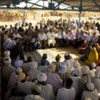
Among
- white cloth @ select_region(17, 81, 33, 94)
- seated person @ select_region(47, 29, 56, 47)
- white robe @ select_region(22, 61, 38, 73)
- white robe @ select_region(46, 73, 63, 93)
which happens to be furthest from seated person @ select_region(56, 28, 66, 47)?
white cloth @ select_region(17, 81, 33, 94)

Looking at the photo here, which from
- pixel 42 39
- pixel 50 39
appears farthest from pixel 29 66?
pixel 50 39

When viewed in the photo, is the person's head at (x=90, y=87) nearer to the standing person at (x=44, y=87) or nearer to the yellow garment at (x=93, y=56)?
the standing person at (x=44, y=87)

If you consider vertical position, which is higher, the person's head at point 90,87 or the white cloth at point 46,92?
the person's head at point 90,87

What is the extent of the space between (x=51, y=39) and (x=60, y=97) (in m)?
7.40

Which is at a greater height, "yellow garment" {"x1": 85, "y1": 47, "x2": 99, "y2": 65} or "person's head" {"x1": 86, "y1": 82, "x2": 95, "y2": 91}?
"person's head" {"x1": 86, "y1": 82, "x2": 95, "y2": 91}

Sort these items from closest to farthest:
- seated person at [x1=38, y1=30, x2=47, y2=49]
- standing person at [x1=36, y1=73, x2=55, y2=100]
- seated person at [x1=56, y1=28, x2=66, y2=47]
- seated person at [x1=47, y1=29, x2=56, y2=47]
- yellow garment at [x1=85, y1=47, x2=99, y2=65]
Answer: standing person at [x1=36, y1=73, x2=55, y2=100] → yellow garment at [x1=85, y1=47, x2=99, y2=65] → seated person at [x1=38, y1=30, x2=47, y2=49] → seated person at [x1=47, y1=29, x2=56, y2=47] → seated person at [x1=56, y1=28, x2=66, y2=47]

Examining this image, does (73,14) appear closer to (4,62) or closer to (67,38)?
(67,38)

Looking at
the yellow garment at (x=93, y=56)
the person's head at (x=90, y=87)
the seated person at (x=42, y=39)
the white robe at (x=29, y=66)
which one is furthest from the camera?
the seated person at (x=42, y=39)

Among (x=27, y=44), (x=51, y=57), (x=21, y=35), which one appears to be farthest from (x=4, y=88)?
(x=21, y=35)

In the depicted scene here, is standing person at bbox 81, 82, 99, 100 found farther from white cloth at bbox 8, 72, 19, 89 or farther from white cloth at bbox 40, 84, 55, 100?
white cloth at bbox 8, 72, 19, 89

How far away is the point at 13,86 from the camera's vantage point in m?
4.19

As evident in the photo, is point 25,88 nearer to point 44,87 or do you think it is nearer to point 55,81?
point 44,87

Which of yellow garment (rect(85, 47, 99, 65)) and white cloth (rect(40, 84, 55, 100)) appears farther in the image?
yellow garment (rect(85, 47, 99, 65))

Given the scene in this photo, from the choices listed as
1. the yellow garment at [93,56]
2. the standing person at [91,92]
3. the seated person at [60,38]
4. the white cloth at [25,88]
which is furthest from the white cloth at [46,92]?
the seated person at [60,38]
